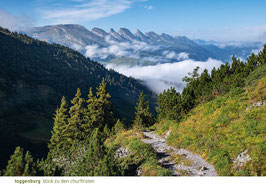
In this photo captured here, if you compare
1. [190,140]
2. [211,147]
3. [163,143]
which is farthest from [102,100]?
[211,147]

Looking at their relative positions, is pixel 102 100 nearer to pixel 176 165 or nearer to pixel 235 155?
pixel 176 165

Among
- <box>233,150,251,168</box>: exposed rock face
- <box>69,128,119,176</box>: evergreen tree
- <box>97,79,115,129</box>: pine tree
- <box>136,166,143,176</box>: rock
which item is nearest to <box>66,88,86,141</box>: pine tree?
<box>97,79,115,129</box>: pine tree

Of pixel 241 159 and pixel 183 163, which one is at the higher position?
pixel 241 159

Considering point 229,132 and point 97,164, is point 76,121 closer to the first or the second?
point 97,164

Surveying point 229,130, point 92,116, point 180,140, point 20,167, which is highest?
point 229,130

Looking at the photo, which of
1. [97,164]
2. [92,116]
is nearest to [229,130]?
[97,164]

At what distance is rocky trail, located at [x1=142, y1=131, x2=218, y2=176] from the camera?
14290 mm

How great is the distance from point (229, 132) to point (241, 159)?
4.75 meters

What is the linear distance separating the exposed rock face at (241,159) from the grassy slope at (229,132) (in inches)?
9.5

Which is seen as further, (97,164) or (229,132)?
(229,132)

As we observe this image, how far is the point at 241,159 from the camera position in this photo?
13.8 m

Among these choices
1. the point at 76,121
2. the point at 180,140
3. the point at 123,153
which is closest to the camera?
the point at 123,153

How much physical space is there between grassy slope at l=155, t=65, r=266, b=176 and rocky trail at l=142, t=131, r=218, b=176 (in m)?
0.65
